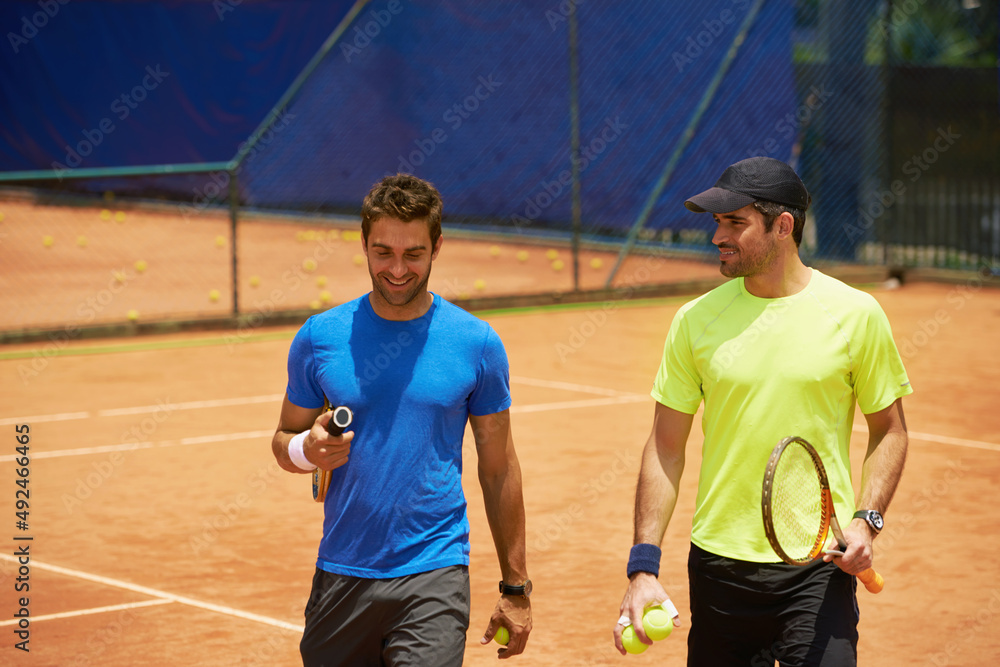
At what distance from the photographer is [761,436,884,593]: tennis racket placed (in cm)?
357

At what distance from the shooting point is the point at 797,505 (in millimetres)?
3678

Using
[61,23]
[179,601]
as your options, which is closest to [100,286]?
[61,23]

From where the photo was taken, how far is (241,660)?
5730mm

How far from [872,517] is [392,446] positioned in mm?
1261

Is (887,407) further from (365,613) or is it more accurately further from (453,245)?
(453,245)

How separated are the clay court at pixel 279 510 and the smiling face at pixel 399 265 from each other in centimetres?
246

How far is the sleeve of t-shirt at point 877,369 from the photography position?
151 inches

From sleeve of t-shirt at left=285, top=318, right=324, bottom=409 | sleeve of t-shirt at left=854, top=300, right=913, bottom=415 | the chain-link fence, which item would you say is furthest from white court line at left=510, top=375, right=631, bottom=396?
sleeve of t-shirt at left=285, top=318, right=324, bottom=409
